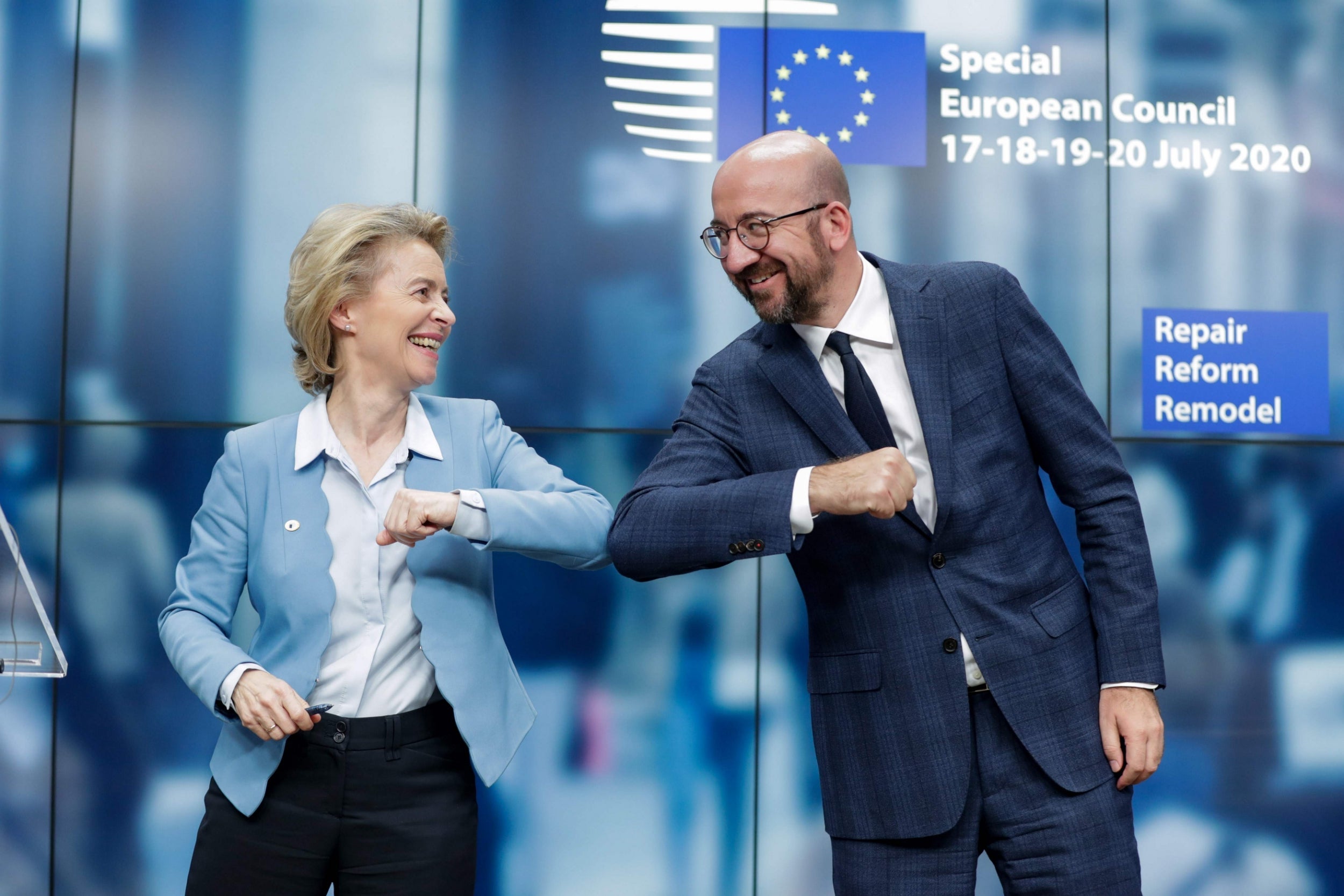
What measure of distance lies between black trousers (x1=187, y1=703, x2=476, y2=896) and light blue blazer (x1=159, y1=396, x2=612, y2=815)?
0.17 feet

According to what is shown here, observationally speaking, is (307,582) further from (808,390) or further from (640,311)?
(640,311)

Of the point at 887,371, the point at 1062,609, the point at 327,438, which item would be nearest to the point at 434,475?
the point at 327,438

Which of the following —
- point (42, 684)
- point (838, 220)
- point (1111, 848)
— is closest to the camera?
point (1111, 848)

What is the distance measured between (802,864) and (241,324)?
2386mm

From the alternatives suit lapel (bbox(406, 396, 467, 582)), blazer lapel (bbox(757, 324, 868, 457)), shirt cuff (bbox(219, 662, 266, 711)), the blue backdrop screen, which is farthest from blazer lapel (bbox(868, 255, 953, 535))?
the blue backdrop screen

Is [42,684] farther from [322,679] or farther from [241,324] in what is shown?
[322,679]

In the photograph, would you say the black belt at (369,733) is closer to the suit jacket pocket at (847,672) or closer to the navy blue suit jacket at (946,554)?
the navy blue suit jacket at (946,554)

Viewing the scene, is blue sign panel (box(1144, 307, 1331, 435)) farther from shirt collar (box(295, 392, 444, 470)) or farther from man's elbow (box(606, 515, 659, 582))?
shirt collar (box(295, 392, 444, 470))

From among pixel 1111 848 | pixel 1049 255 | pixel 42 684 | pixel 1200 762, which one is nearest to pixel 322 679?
pixel 1111 848

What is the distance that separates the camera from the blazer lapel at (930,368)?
1812 mm

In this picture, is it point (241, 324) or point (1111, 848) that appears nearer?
point (1111, 848)

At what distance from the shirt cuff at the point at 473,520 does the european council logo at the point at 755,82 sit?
6.57 ft

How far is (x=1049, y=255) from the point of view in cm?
358

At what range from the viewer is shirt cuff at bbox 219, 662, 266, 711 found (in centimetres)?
177
